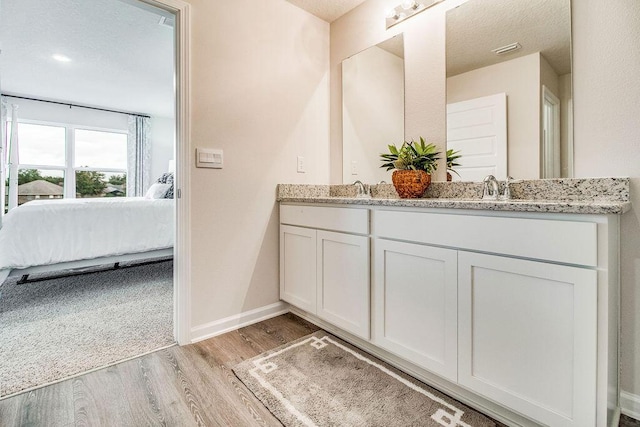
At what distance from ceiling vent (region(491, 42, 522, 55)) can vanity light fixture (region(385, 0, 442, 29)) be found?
0.49 meters

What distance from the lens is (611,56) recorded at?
129 cm

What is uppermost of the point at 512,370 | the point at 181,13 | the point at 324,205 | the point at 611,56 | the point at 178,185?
the point at 181,13

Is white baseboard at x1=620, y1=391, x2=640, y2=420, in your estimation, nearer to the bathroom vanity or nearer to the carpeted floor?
the bathroom vanity

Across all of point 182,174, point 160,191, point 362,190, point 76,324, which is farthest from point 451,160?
point 160,191

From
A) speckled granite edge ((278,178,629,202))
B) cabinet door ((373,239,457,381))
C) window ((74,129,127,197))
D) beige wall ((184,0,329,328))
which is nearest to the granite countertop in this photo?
speckled granite edge ((278,178,629,202))

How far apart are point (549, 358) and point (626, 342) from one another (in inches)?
23.5

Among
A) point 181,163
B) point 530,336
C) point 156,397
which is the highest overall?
point 181,163

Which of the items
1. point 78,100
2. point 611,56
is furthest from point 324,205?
point 78,100

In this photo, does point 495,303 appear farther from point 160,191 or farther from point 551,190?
point 160,191

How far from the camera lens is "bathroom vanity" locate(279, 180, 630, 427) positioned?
0.93m

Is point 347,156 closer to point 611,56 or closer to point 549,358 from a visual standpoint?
Result: point 611,56

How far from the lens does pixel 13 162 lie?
4941mm

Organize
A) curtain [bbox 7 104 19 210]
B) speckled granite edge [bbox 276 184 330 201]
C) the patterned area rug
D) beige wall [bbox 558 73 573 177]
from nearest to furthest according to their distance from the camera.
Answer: the patterned area rug
beige wall [bbox 558 73 573 177]
speckled granite edge [bbox 276 184 330 201]
curtain [bbox 7 104 19 210]

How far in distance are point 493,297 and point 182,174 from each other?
→ 1.70m
